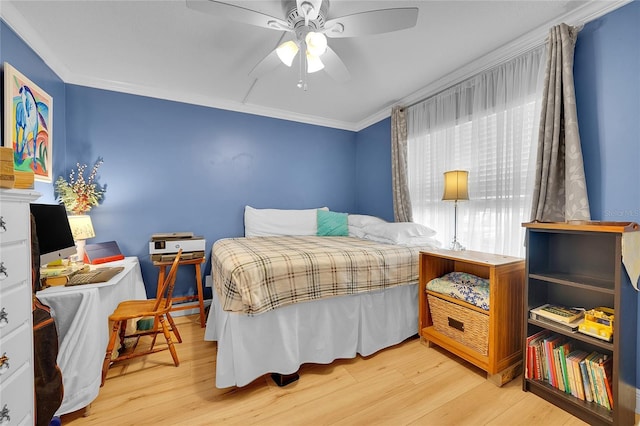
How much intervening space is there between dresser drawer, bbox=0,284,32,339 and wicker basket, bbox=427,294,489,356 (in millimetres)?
2312

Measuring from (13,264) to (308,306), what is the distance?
55.4 inches

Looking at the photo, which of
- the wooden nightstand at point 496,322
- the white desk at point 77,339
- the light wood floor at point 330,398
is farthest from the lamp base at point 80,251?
the wooden nightstand at point 496,322

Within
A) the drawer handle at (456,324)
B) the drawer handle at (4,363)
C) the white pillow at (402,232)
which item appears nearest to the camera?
the drawer handle at (4,363)

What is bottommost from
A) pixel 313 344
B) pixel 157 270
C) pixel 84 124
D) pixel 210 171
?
pixel 313 344

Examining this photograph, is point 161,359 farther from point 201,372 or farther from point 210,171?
point 210,171

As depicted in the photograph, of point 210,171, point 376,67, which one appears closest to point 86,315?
point 210,171

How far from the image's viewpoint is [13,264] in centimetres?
96

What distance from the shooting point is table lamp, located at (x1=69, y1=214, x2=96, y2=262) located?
6.70 feet

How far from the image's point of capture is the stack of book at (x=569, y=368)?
1366 mm

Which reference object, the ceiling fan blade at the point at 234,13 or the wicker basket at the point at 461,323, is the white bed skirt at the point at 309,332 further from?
the ceiling fan blade at the point at 234,13

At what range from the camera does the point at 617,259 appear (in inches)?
50.8

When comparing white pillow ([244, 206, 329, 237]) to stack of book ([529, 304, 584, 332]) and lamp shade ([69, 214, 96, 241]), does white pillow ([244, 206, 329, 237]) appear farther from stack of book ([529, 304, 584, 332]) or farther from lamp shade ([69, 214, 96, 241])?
stack of book ([529, 304, 584, 332])

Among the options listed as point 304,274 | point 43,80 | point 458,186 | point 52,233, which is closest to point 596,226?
point 458,186

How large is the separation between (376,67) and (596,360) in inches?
97.9
